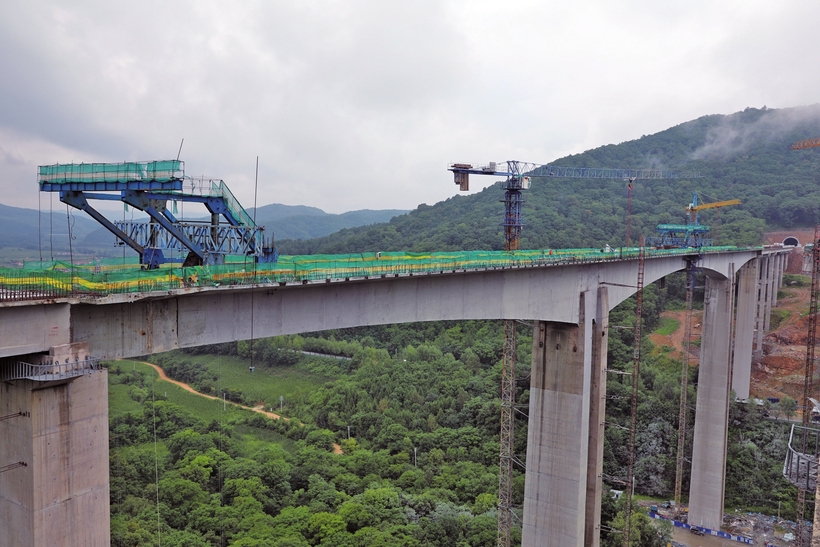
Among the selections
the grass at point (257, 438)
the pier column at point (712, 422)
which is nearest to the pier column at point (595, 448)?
the pier column at point (712, 422)

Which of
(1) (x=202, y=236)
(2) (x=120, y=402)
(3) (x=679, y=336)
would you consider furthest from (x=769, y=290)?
(2) (x=120, y=402)

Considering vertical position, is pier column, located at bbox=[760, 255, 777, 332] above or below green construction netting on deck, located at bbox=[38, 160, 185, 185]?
below

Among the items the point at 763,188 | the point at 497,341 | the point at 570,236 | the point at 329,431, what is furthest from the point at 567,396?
the point at 763,188

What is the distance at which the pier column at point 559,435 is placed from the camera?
2559cm

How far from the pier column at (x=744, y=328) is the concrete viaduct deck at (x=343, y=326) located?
9656 mm

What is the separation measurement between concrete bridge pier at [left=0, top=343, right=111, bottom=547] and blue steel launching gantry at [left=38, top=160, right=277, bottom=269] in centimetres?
537

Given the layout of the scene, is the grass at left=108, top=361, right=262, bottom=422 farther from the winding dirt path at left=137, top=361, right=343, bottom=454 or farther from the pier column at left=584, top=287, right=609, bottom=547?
the pier column at left=584, top=287, right=609, bottom=547

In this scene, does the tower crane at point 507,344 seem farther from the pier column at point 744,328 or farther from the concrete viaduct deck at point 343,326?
the pier column at point 744,328

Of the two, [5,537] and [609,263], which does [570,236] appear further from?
[5,537]

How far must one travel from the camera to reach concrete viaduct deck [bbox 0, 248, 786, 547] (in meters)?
11.6

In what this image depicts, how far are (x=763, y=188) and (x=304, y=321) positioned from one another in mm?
107531

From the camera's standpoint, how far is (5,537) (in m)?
12.0

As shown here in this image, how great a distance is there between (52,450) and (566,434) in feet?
67.4

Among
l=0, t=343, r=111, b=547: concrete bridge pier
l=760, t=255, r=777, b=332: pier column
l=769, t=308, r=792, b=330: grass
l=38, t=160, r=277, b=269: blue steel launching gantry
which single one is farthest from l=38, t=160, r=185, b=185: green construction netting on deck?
l=769, t=308, r=792, b=330: grass
